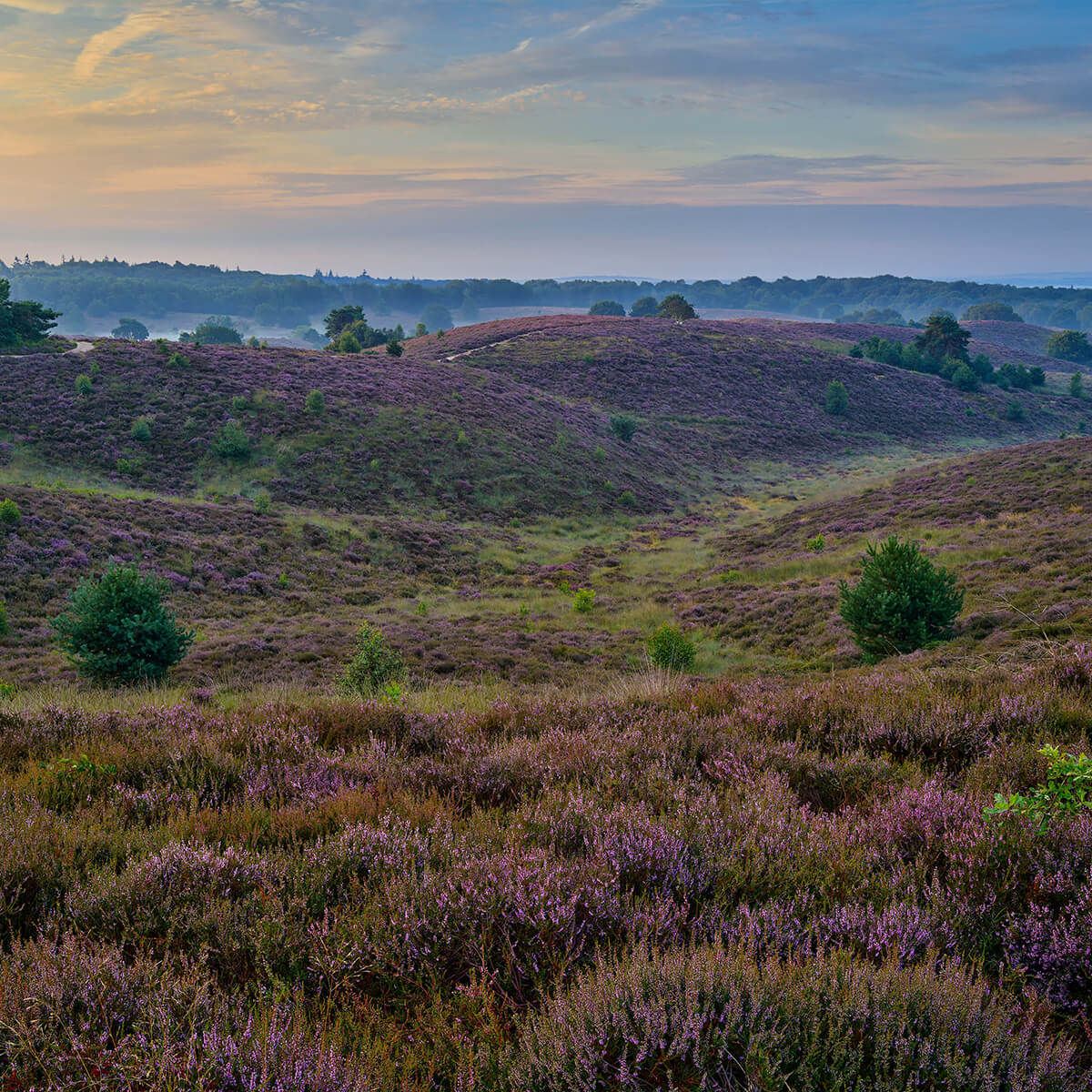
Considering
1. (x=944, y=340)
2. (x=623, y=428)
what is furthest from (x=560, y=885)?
(x=944, y=340)

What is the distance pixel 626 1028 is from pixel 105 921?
228cm

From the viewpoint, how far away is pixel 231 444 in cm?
3584

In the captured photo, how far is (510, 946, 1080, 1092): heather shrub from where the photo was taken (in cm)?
189

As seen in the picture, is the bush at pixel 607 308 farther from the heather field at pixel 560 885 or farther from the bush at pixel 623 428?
the heather field at pixel 560 885

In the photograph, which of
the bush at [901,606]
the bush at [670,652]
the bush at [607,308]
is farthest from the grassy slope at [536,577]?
the bush at [607,308]

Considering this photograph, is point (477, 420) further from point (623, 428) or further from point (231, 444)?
point (231, 444)

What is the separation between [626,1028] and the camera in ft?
6.55

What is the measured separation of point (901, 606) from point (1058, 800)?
10873 millimetres

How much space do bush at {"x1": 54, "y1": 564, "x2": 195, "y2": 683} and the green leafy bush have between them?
13.7m

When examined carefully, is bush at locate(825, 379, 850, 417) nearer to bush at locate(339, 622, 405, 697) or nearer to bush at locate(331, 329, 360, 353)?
bush at locate(331, 329, 360, 353)

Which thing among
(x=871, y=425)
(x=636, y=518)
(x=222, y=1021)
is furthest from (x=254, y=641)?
(x=871, y=425)

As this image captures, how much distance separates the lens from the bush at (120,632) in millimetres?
12359

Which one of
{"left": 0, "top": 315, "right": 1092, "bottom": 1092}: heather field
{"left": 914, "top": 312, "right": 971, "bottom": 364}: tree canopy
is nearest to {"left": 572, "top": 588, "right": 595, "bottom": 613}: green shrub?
{"left": 0, "top": 315, "right": 1092, "bottom": 1092}: heather field

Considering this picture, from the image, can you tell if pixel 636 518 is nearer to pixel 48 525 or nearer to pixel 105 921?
pixel 48 525
